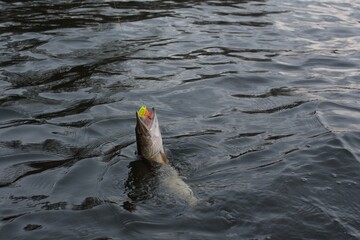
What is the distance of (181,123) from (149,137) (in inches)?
72.2

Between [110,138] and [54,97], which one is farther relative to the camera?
[54,97]

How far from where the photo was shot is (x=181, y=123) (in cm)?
770

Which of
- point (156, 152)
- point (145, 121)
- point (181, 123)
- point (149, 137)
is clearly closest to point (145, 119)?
point (145, 121)

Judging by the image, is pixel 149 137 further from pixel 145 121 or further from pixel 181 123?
pixel 181 123

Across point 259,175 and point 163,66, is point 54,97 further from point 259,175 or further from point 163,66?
point 259,175

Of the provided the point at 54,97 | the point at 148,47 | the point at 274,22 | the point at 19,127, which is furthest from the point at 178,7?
the point at 19,127

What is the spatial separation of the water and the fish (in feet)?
0.37

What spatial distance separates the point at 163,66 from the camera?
10.2 m

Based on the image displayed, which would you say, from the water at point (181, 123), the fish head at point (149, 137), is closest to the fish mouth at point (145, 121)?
the fish head at point (149, 137)

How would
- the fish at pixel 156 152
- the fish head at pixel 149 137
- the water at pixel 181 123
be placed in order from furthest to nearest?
1. the fish head at pixel 149 137
2. the fish at pixel 156 152
3. the water at pixel 181 123

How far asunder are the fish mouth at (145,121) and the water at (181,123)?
592 millimetres

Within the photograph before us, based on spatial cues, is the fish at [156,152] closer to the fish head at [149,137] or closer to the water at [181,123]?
the fish head at [149,137]

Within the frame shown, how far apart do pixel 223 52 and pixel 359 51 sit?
300cm

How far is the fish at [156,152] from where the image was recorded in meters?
5.72
